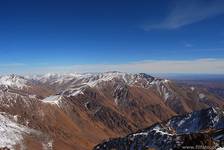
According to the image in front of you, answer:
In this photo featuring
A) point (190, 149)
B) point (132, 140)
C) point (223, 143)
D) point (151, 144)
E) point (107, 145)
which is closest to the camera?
point (190, 149)

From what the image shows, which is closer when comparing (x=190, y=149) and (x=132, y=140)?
(x=190, y=149)

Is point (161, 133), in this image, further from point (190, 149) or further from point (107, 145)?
point (190, 149)

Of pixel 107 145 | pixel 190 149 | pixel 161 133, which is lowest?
pixel 107 145

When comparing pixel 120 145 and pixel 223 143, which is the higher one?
pixel 223 143

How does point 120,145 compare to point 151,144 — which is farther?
point 120,145

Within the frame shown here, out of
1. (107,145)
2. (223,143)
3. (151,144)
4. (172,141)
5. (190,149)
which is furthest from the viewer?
(107,145)

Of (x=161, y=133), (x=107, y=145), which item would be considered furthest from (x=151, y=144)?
(x=107, y=145)

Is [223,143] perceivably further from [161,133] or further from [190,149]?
[161,133]

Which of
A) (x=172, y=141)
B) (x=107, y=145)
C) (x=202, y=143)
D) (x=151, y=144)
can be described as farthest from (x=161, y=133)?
(x=202, y=143)

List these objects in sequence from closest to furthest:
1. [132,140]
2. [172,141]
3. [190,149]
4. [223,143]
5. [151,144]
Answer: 1. [190,149]
2. [223,143]
3. [172,141]
4. [151,144]
5. [132,140]
